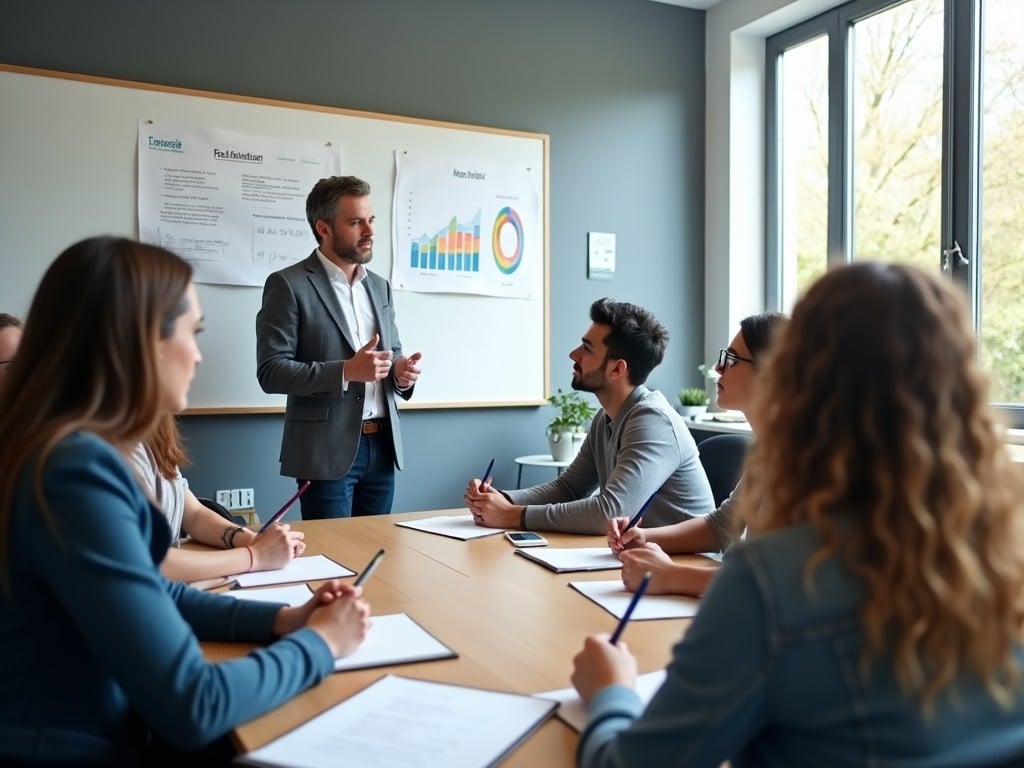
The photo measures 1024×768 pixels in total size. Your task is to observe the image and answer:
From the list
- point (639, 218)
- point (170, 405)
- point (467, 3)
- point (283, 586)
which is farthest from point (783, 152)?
point (170, 405)

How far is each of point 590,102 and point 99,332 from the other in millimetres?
3470

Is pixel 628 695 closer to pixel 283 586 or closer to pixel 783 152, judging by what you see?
pixel 283 586

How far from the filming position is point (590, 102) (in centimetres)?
414

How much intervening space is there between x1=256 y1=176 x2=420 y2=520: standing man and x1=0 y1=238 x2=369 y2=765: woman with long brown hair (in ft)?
5.59

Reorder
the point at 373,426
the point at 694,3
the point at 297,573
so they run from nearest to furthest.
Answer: the point at 297,573 < the point at 373,426 < the point at 694,3

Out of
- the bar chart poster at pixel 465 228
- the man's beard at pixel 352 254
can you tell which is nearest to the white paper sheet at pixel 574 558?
the man's beard at pixel 352 254

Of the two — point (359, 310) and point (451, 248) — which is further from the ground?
point (451, 248)

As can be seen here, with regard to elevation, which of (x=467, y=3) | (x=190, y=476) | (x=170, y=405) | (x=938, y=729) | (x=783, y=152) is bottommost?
(x=190, y=476)

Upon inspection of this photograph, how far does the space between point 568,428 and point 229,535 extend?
2.06 metres

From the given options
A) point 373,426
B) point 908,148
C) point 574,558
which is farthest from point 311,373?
point 908,148

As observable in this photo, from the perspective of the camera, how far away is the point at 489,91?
3.90 meters

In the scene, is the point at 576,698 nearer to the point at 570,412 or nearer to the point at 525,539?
the point at 525,539

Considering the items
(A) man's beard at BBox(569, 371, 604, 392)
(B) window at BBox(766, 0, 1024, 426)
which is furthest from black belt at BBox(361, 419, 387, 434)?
(B) window at BBox(766, 0, 1024, 426)

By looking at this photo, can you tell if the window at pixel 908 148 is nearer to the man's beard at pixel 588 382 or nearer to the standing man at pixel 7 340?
the man's beard at pixel 588 382
